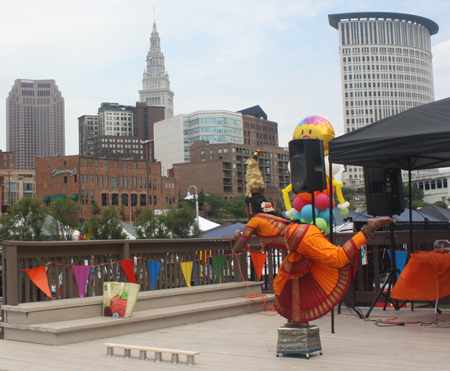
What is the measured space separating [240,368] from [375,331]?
282 cm

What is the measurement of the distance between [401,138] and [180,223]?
3501 centimetres

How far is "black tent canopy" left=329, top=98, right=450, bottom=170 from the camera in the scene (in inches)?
282

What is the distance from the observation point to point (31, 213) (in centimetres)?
3750

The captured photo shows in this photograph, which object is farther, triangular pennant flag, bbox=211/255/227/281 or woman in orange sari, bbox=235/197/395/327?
triangular pennant flag, bbox=211/255/227/281

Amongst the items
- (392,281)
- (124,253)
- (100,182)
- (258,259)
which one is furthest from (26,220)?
(100,182)

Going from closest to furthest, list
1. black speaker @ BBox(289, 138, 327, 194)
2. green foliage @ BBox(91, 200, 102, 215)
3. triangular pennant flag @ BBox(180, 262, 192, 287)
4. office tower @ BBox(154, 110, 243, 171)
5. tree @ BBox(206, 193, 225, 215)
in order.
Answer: black speaker @ BBox(289, 138, 327, 194) < triangular pennant flag @ BBox(180, 262, 192, 287) < green foliage @ BBox(91, 200, 102, 215) < tree @ BBox(206, 193, 225, 215) < office tower @ BBox(154, 110, 243, 171)

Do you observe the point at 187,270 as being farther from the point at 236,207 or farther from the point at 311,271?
the point at 236,207

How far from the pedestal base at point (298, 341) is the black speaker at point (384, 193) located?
400 centimetres

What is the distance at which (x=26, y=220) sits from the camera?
36.8 metres

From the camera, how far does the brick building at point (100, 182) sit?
3797 inches

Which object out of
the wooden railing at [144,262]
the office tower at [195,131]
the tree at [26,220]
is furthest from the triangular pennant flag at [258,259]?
the office tower at [195,131]

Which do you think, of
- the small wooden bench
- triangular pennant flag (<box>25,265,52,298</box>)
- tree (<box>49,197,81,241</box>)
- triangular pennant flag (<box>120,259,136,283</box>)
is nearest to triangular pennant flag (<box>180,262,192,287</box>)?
triangular pennant flag (<box>120,259,136,283</box>)

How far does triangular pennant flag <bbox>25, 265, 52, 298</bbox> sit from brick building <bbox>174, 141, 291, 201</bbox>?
125 m

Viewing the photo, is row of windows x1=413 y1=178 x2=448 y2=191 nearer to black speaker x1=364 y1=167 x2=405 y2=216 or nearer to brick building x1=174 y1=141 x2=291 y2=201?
brick building x1=174 y1=141 x2=291 y2=201
